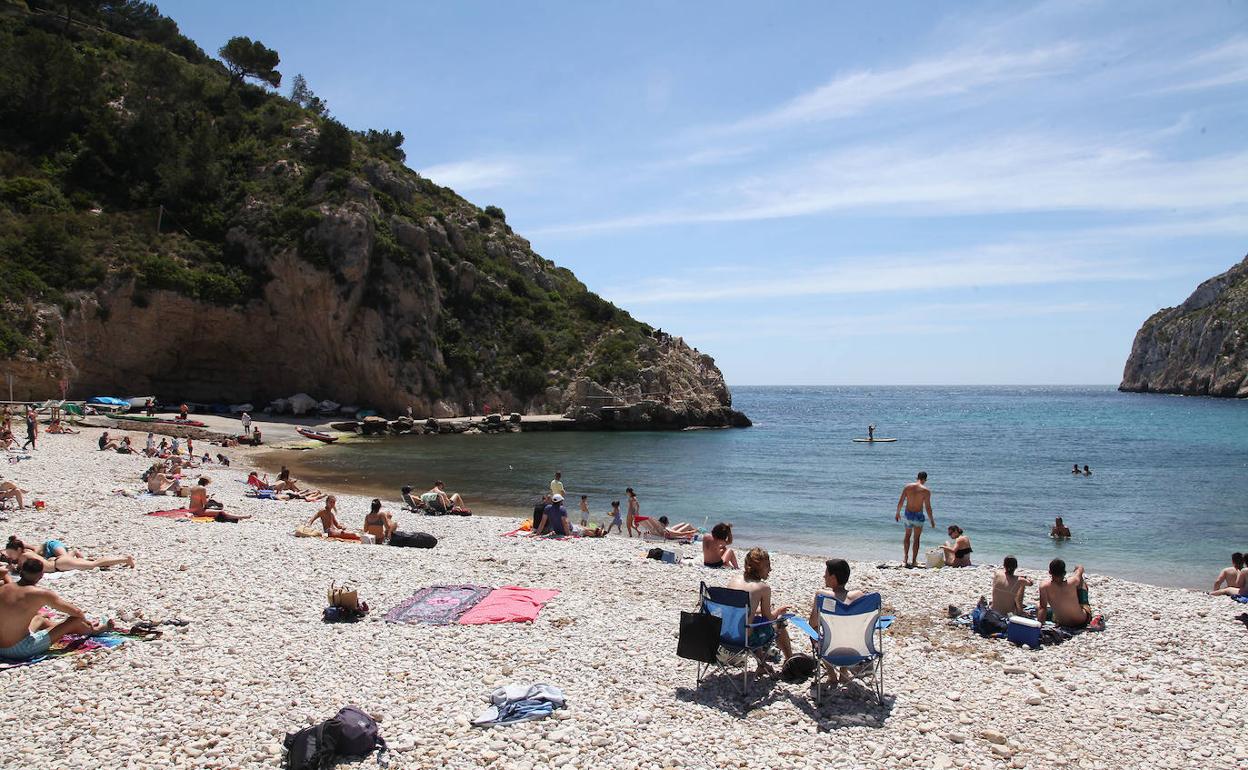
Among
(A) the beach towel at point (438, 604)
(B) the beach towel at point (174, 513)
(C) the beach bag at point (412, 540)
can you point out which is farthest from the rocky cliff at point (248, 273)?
(A) the beach towel at point (438, 604)

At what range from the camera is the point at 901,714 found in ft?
22.8

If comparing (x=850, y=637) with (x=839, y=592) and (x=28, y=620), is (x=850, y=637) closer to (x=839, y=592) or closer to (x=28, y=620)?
(x=839, y=592)

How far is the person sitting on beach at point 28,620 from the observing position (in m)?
7.70

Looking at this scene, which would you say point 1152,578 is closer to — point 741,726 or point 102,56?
point 741,726

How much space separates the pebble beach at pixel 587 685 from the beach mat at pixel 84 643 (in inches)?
7.1

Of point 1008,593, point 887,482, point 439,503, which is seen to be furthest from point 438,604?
point 887,482

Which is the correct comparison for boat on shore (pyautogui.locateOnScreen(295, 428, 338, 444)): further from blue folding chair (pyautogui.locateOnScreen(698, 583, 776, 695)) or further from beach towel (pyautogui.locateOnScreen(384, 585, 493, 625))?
blue folding chair (pyautogui.locateOnScreen(698, 583, 776, 695))

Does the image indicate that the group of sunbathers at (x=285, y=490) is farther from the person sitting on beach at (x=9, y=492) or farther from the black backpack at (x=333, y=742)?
the black backpack at (x=333, y=742)

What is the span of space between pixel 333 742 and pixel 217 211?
195 feet

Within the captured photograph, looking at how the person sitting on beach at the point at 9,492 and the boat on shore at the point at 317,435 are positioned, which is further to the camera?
the boat on shore at the point at 317,435

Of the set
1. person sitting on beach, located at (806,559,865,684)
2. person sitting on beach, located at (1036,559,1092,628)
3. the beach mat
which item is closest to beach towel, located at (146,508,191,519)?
the beach mat

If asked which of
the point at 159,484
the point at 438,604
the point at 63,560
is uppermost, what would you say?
the point at 63,560

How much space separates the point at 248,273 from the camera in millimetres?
53250

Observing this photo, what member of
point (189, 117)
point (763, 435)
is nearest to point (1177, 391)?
point (763, 435)
